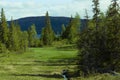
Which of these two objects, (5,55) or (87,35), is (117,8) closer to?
(87,35)

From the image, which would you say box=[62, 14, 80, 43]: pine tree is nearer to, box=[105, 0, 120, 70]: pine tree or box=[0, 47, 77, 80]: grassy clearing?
box=[0, 47, 77, 80]: grassy clearing

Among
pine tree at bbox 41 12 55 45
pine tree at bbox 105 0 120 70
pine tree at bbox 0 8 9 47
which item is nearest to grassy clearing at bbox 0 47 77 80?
pine tree at bbox 105 0 120 70

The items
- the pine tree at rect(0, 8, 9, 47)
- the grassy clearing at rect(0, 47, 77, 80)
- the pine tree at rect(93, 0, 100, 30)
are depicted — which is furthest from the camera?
the pine tree at rect(0, 8, 9, 47)

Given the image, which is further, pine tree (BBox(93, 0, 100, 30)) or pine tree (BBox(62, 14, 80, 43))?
pine tree (BBox(62, 14, 80, 43))

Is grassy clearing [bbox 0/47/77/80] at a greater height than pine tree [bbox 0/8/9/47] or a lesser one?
lesser

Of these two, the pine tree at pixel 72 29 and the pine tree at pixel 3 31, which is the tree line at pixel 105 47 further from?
the pine tree at pixel 72 29

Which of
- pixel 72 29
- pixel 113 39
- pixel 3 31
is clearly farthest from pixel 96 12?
pixel 72 29

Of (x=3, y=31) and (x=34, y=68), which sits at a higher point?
(x=3, y=31)

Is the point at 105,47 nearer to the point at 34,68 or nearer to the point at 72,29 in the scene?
the point at 34,68

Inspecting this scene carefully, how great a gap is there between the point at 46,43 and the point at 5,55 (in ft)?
184

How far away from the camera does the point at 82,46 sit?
199 feet

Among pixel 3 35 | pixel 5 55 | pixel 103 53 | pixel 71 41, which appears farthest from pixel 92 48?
pixel 71 41

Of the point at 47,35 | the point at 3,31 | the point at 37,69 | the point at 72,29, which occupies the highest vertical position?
the point at 3,31

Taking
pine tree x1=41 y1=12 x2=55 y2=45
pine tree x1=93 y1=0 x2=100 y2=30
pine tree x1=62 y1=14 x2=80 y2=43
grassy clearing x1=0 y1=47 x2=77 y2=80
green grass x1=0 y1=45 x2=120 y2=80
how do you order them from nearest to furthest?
green grass x1=0 y1=45 x2=120 y2=80 → grassy clearing x1=0 y1=47 x2=77 y2=80 → pine tree x1=93 y1=0 x2=100 y2=30 → pine tree x1=41 y1=12 x2=55 y2=45 → pine tree x1=62 y1=14 x2=80 y2=43
